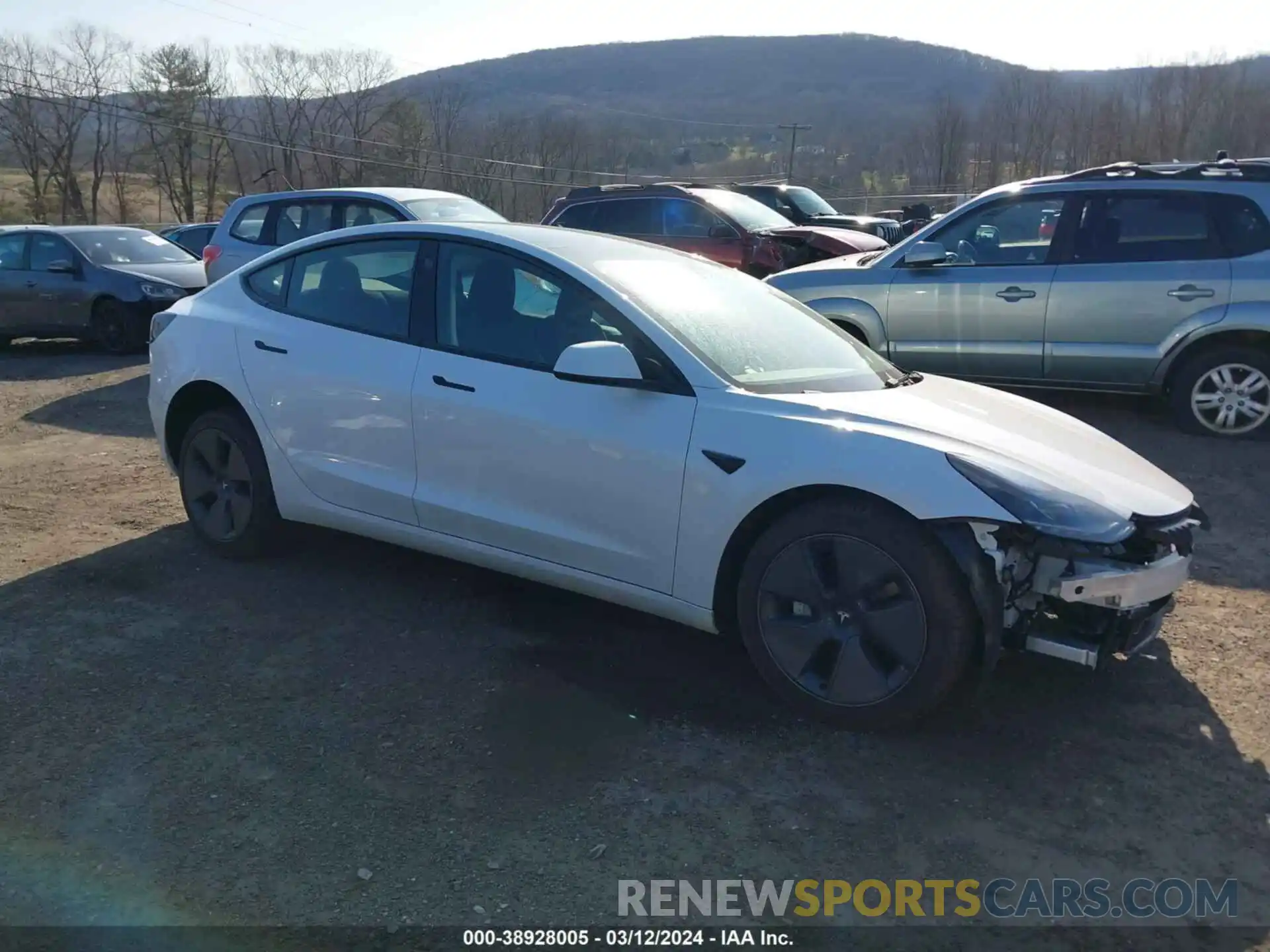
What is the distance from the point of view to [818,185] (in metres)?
61.4

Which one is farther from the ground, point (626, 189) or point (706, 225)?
point (626, 189)

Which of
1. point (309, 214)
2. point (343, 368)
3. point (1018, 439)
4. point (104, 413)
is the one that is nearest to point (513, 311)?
point (343, 368)

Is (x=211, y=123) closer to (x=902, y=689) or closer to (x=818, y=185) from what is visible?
(x=818, y=185)

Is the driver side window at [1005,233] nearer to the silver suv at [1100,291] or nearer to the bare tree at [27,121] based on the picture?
the silver suv at [1100,291]

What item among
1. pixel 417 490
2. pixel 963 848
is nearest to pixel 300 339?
pixel 417 490

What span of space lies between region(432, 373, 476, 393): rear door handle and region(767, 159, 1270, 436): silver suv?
4965 millimetres

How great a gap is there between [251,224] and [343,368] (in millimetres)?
7213

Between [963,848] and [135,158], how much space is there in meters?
71.0

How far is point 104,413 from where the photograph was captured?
9.03 metres

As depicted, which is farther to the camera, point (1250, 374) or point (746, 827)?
point (1250, 374)

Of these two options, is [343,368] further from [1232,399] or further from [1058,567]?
[1232,399]

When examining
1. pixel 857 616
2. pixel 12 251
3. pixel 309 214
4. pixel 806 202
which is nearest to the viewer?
pixel 857 616

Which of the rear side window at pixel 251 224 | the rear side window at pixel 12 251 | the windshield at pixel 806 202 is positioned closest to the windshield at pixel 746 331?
the rear side window at pixel 251 224

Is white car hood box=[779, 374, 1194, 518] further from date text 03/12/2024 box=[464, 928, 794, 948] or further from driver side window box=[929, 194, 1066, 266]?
driver side window box=[929, 194, 1066, 266]
